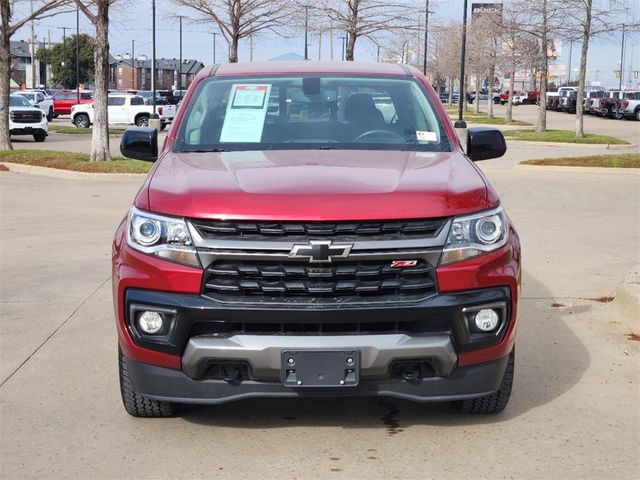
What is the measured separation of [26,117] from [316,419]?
29.5 metres

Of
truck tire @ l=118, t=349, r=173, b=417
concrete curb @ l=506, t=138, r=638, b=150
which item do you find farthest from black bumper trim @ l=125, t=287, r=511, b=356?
concrete curb @ l=506, t=138, r=638, b=150

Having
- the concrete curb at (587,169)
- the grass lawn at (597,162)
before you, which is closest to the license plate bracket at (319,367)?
the concrete curb at (587,169)

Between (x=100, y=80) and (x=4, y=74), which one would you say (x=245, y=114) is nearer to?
(x=100, y=80)

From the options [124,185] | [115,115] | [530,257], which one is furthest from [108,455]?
[115,115]

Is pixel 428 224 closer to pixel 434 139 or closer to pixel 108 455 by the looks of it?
pixel 434 139

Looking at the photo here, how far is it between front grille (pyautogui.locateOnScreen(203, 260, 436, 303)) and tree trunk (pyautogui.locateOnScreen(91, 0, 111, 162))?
17.0m

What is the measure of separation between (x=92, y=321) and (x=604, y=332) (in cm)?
378

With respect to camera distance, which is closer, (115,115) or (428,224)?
(428,224)

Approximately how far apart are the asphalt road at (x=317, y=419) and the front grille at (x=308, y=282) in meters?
0.78

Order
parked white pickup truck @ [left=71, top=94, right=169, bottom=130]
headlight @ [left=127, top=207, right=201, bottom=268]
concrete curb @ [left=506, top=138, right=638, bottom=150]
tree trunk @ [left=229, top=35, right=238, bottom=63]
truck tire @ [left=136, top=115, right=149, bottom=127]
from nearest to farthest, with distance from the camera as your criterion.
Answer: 1. headlight @ [left=127, top=207, right=201, bottom=268]
2. concrete curb @ [left=506, top=138, right=638, bottom=150]
3. tree trunk @ [left=229, top=35, right=238, bottom=63]
4. truck tire @ [left=136, top=115, right=149, bottom=127]
5. parked white pickup truck @ [left=71, top=94, right=169, bottom=130]

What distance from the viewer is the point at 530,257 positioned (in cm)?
1022

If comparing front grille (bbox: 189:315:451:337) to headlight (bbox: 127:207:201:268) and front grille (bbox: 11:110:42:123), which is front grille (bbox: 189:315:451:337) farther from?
front grille (bbox: 11:110:42:123)

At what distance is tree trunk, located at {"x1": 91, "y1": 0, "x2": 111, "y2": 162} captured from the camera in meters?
20.7

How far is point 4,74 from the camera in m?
24.2
